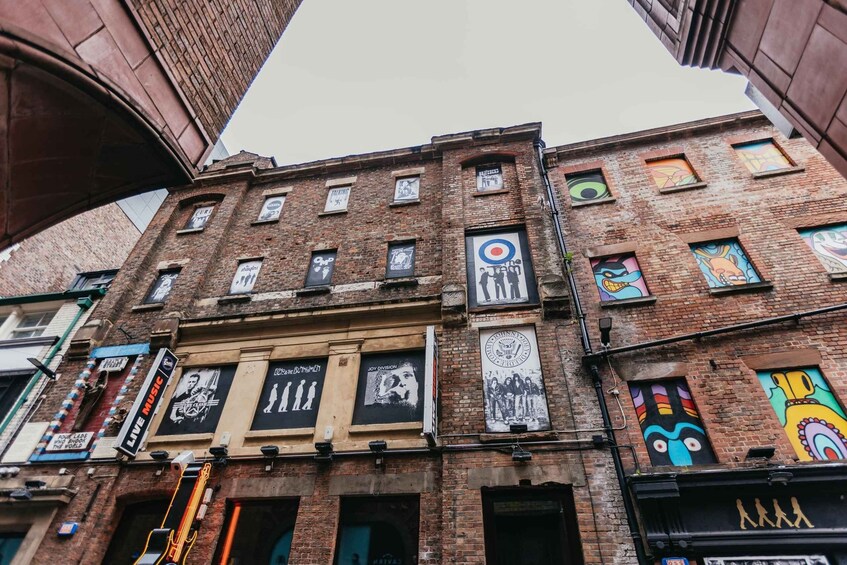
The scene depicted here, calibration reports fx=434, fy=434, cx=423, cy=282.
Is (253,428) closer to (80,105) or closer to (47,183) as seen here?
(47,183)

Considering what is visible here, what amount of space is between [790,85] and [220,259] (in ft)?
47.9

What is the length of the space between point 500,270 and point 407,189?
16.7ft

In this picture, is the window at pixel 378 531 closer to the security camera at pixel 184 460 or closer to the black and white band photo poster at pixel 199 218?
the security camera at pixel 184 460

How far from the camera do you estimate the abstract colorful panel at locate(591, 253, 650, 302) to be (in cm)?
1085

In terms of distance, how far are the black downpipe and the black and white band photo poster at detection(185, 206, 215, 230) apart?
12069 mm

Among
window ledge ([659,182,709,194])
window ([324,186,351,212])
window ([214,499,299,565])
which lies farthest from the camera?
window ([324,186,351,212])

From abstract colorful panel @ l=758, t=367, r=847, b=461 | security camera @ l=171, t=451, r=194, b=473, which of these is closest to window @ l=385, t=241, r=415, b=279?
security camera @ l=171, t=451, r=194, b=473

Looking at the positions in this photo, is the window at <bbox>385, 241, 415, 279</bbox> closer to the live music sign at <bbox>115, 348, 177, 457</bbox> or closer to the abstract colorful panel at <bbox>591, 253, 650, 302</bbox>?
the abstract colorful panel at <bbox>591, 253, 650, 302</bbox>

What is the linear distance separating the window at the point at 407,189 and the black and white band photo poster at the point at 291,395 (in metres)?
6.27

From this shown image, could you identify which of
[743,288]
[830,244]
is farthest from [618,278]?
[830,244]

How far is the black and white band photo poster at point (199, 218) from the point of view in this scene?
1588 centimetres

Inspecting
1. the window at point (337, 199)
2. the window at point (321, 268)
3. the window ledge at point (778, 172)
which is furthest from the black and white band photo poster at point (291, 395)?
the window ledge at point (778, 172)

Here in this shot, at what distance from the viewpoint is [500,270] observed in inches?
461

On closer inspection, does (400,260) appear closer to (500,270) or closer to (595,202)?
(500,270)
